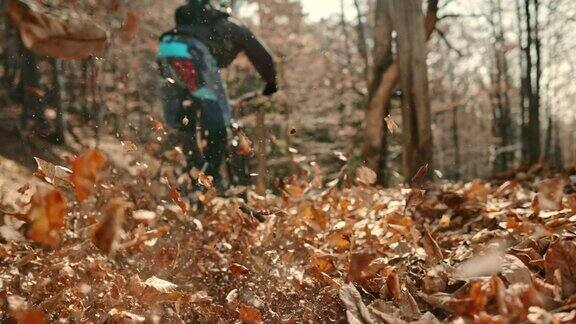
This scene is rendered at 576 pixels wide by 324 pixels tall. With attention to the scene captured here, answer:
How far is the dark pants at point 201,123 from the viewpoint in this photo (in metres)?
4.16

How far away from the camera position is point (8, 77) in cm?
1563

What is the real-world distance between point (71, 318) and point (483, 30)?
2477cm

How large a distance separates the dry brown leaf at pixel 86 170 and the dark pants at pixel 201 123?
2.41 m

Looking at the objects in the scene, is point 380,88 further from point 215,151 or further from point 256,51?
point 215,151

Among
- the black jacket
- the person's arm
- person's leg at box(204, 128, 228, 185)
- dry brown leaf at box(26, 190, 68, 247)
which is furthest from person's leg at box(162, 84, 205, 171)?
dry brown leaf at box(26, 190, 68, 247)

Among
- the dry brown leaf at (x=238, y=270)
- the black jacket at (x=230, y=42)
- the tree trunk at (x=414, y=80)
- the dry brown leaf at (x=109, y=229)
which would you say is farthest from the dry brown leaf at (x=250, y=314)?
the tree trunk at (x=414, y=80)

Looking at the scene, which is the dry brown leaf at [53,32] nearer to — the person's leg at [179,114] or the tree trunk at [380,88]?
the person's leg at [179,114]

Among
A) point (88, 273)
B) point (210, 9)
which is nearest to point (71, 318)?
point (88, 273)

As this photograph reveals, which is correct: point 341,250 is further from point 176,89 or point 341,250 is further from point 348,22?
point 348,22

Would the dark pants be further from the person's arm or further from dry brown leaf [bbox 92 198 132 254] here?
dry brown leaf [bbox 92 198 132 254]

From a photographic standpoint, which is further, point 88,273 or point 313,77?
point 313,77

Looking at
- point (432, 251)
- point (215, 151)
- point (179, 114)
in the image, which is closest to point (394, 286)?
point (432, 251)

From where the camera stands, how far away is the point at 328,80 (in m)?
22.1

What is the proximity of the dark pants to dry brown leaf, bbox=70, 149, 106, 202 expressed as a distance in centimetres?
241
